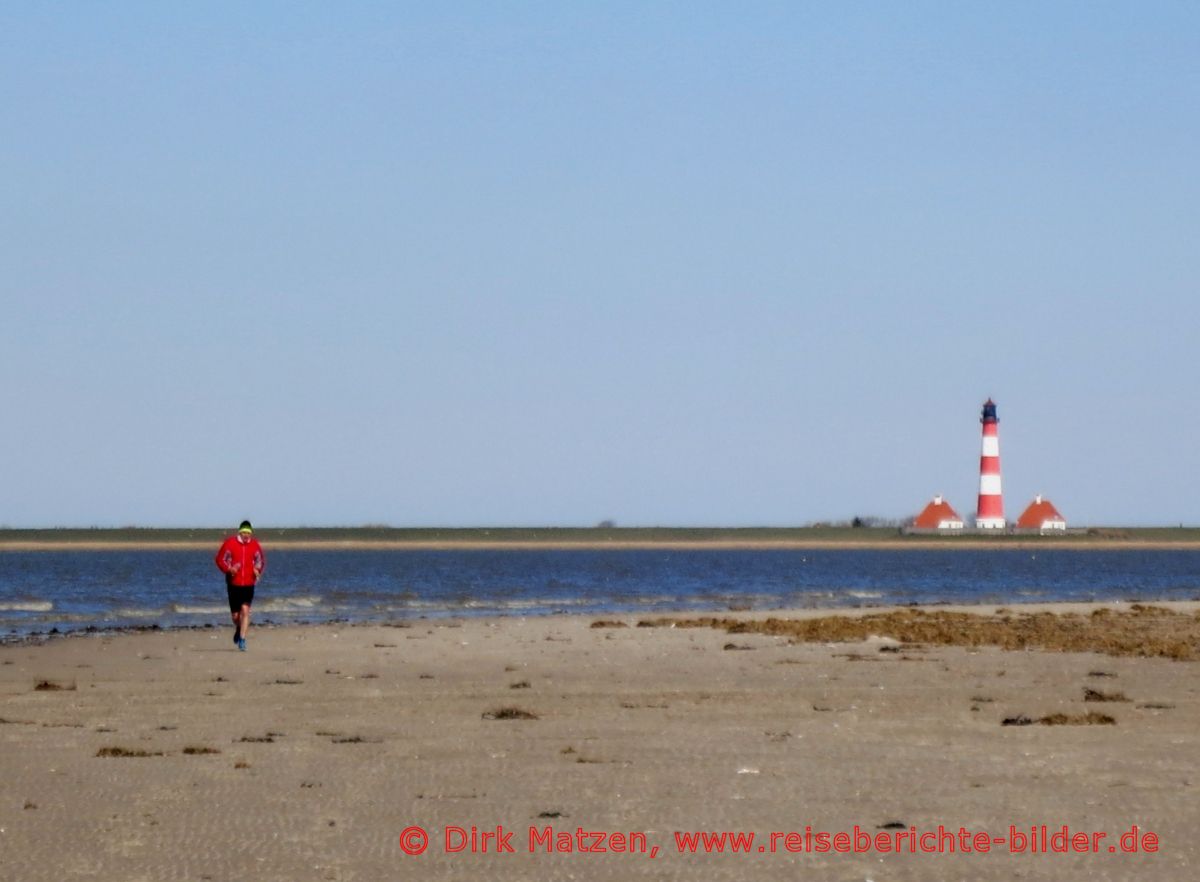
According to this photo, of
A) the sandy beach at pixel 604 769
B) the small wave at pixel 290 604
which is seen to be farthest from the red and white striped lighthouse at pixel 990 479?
the sandy beach at pixel 604 769


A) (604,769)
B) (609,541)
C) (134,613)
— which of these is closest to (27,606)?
(134,613)

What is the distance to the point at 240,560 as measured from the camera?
26062 mm

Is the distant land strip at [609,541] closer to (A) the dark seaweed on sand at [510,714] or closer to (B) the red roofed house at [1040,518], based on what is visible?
(B) the red roofed house at [1040,518]

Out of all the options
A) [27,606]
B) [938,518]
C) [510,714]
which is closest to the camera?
[510,714]

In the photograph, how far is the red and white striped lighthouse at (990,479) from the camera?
116 metres

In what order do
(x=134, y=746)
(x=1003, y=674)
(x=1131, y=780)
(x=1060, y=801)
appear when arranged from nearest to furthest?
1. (x=1060, y=801)
2. (x=1131, y=780)
3. (x=134, y=746)
4. (x=1003, y=674)

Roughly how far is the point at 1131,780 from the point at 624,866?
15.0 feet

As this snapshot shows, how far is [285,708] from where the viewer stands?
18.4 meters

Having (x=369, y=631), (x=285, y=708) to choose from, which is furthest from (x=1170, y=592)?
(x=285, y=708)

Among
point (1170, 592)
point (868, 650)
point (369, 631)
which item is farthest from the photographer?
point (1170, 592)

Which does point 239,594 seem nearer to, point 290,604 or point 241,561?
point 241,561

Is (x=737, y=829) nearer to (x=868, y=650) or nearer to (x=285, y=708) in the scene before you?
(x=285, y=708)

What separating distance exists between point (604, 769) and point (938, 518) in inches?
5385

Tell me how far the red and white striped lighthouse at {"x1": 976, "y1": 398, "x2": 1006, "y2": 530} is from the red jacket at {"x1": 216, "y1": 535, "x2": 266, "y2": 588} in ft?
309
